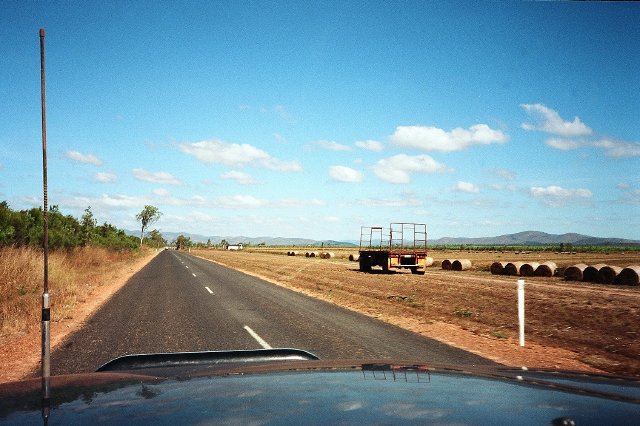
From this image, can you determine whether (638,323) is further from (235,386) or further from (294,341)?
(235,386)

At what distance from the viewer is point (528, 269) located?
93.9 feet

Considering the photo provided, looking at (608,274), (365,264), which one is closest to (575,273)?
(608,274)

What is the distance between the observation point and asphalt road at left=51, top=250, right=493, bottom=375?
24.0ft

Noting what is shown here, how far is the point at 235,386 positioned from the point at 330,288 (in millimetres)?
17684

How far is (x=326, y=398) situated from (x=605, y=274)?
25507 millimetres

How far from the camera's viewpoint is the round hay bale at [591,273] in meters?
23.3

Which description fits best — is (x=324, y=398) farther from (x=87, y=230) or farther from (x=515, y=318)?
(x=87, y=230)

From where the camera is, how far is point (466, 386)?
2299mm

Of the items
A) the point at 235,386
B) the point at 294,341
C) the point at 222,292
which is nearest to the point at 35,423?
the point at 235,386

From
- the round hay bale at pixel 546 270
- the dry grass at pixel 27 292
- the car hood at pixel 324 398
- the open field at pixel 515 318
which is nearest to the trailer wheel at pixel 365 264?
the open field at pixel 515 318

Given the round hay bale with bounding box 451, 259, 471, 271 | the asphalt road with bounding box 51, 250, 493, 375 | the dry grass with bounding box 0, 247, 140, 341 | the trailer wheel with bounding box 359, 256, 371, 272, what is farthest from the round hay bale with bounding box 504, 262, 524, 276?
the dry grass with bounding box 0, 247, 140, 341

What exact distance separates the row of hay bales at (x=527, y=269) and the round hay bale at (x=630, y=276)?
17.6ft

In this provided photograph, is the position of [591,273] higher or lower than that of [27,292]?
lower

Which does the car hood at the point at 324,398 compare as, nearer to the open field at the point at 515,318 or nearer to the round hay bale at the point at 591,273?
the open field at the point at 515,318
